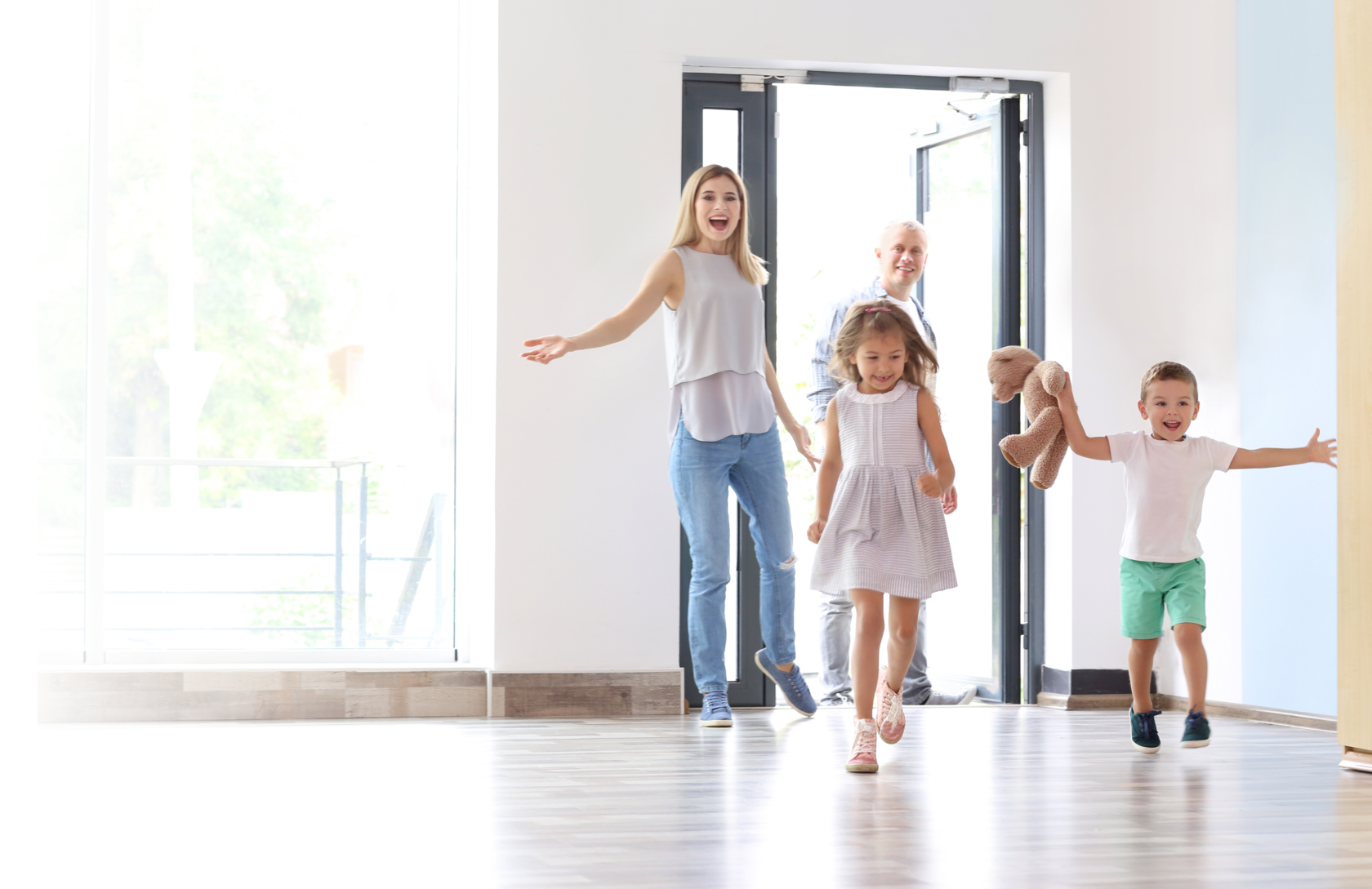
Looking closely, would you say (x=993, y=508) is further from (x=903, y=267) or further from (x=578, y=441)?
(x=578, y=441)

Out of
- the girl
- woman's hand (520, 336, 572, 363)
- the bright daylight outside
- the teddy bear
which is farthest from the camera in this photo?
the bright daylight outside

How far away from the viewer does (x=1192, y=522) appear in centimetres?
321

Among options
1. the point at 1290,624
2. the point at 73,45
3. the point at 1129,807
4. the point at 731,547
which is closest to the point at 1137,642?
the point at 1290,624

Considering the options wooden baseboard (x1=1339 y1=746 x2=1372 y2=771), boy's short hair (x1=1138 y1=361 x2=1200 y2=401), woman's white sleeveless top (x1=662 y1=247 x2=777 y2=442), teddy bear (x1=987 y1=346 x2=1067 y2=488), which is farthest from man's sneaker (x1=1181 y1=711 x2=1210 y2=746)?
woman's white sleeveless top (x1=662 y1=247 x2=777 y2=442)

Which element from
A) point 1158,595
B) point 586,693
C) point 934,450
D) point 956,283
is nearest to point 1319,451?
point 1158,595

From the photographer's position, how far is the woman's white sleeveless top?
3498 mm

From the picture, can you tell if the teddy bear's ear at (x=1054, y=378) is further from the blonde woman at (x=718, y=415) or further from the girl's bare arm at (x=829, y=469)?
the blonde woman at (x=718, y=415)

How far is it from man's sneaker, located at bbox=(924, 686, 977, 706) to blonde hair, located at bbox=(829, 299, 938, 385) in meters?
1.46

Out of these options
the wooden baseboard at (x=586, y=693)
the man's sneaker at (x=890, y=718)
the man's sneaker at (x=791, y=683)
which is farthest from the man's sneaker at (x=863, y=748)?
the wooden baseboard at (x=586, y=693)

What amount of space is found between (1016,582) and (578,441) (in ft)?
4.73

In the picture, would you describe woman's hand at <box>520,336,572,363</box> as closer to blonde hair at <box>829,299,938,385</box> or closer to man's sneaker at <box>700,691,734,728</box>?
blonde hair at <box>829,299,938,385</box>

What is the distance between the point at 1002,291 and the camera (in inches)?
165

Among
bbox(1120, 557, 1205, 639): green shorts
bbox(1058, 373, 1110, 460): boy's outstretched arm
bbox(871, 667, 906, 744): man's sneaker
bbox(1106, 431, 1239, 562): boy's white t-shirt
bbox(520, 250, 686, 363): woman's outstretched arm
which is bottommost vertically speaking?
bbox(871, 667, 906, 744): man's sneaker

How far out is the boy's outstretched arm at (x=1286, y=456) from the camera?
9.99ft
